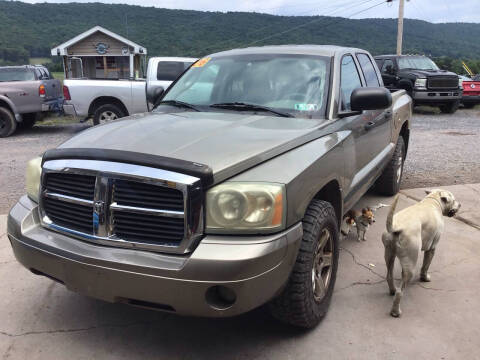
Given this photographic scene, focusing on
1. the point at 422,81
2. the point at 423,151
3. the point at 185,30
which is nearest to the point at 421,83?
the point at 422,81

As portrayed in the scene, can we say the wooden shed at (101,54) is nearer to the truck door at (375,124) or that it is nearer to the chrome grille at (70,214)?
the truck door at (375,124)

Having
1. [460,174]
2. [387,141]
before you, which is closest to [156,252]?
[387,141]

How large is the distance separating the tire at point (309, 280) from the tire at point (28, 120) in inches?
432

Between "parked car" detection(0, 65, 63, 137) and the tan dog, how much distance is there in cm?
1018

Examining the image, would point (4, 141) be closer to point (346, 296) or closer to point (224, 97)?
point (224, 97)

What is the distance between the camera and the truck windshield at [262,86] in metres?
3.37

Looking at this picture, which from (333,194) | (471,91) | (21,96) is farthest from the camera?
(471,91)

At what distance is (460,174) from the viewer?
6.86 metres

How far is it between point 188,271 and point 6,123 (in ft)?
34.6

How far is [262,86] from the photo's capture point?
353 cm

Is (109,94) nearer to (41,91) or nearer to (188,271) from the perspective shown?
(41,91)

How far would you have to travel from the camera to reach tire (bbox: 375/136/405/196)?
17.8 feet

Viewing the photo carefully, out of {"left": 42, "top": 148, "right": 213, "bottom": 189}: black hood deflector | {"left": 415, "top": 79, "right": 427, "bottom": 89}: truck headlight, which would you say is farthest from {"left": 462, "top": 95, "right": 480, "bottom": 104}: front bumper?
{"left": 42, "top": 148, "right": 213, "bottom": 189}: black hood deflector

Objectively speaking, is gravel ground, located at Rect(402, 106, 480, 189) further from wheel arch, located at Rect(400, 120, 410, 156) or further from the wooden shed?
the wooden shed
